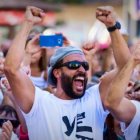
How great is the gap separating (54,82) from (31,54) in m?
1.31

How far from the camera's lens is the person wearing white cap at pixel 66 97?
5770 mm

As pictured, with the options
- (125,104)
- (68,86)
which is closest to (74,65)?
(68,86)

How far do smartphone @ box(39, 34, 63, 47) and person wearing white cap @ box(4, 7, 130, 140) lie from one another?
3.42 ft

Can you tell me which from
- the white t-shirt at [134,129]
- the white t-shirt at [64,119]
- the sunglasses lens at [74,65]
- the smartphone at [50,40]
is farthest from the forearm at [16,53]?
the smartphone at [50,40]

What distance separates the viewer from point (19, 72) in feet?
19.0

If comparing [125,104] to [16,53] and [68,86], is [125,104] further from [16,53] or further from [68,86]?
[16,53]

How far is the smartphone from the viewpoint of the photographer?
23.4ft

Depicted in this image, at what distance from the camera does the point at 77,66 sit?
6.01 m

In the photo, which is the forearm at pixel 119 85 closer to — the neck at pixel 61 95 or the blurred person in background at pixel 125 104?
the blurred person in background at pixel 125 104

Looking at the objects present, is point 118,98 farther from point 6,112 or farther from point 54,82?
point 6,112

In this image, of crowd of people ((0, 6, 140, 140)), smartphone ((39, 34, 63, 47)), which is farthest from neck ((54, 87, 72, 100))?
smartphone ((39, 34, 63, 47))

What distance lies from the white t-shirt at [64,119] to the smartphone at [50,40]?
1242mm

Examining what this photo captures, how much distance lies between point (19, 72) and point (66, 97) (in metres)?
0.50

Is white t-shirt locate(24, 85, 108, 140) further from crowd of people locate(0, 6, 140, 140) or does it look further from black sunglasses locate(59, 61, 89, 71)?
black sunglasses locate(59, 61, 89, 71)
